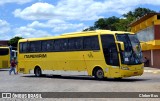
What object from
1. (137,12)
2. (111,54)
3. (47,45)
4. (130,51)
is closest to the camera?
(130,51)

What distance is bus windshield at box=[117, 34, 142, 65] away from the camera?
77.2 feet

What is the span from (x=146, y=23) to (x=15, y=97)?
113ft

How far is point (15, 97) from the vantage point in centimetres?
1466

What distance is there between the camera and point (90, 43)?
2531 centimetres

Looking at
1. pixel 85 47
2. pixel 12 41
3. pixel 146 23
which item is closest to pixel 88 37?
pixel 85 47

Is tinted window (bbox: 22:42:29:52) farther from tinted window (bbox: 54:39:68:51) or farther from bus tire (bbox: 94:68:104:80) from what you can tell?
bus tire (bbox: 94:68:104:80)

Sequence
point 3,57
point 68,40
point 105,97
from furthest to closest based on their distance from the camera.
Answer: point 3,57, point 68,40, point 105,97

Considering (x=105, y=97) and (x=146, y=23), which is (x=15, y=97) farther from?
(x=146, y=23)

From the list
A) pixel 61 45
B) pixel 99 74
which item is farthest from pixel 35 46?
pixel 99 74

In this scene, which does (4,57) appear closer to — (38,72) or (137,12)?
(38,72)

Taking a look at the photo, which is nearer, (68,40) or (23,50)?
(68,40)

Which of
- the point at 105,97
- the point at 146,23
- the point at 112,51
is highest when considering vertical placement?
the point at 146,23

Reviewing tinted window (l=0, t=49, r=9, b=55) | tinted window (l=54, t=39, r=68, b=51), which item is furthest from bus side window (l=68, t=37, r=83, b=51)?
tinted window (l=0, t=49, r=9, b=55)

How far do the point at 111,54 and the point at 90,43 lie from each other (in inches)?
77.2
